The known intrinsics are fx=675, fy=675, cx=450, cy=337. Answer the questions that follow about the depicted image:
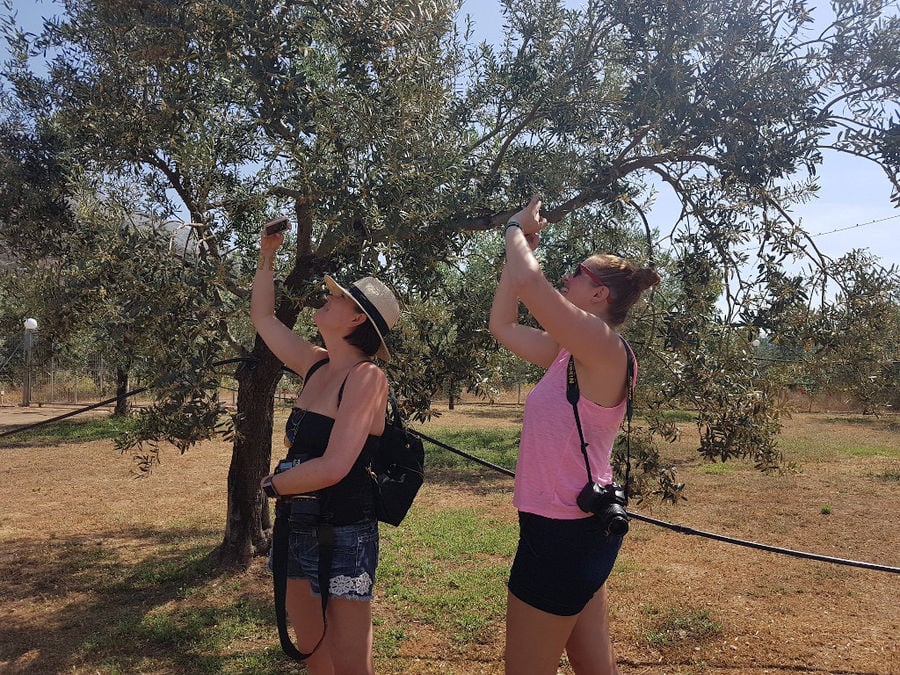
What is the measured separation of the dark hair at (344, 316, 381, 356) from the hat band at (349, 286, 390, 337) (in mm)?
22

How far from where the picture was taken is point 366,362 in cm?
280

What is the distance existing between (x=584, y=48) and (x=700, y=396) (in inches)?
127

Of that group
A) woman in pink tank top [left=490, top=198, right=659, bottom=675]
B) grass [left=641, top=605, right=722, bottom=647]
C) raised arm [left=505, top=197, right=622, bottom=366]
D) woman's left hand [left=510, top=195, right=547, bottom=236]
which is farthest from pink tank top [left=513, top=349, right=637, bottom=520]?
grass [left=641, top=605, right=722, bottom=647]

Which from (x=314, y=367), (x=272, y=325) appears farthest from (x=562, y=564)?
(x=272, y=325)

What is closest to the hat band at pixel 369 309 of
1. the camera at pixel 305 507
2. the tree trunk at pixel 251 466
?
the camera at pixel 305 507

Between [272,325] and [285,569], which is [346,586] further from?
[272,325]

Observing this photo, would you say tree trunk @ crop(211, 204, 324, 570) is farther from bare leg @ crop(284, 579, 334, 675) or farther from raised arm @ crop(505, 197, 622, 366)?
raised arm @ crop(505, 197, 622, 366)

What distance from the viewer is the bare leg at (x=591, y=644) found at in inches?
108

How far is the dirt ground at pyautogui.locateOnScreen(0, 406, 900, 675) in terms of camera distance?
5.04 m

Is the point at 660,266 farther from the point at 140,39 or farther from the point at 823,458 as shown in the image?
the point at 823,458

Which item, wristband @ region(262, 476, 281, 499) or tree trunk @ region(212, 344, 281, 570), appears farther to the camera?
tree trunk @ region(212, 344, 281, 570)

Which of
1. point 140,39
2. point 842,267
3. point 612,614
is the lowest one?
point 612,614

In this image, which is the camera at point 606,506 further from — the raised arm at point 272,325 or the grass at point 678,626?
the grass at point 678,626

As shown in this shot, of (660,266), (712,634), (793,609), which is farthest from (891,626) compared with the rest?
(660,266)
